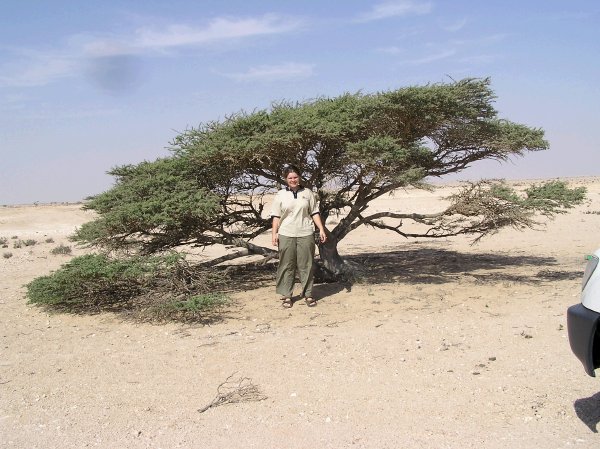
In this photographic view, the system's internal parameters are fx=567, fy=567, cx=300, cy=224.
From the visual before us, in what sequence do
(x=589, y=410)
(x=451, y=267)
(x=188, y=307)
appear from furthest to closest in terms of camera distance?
(x=451, y=267)
(x=188, y=307)
(x=589, y=410)

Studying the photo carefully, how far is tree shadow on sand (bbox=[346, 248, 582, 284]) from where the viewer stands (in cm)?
1005

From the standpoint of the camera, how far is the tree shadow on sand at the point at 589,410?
3.97 metres

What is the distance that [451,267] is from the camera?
11.7 m

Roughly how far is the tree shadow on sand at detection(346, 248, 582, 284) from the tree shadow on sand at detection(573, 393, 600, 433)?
539 cm

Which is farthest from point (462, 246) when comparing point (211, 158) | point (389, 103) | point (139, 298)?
point (139, 298)

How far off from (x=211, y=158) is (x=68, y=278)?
9.06 ft

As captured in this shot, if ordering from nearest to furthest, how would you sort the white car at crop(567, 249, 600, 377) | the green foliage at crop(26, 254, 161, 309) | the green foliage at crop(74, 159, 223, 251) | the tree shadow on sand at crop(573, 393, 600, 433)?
the white car at crop(567, 249, 600, 377)
the tree shadow on sand at crop(573, 393, 600, 433)
the green foliage at crop(26, 254, 161, 309)
the green foliage at crop(74, 159, 223, 251)

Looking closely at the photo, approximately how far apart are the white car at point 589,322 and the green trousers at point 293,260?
4858 mm

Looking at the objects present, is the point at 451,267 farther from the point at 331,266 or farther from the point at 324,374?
the point at 324,374

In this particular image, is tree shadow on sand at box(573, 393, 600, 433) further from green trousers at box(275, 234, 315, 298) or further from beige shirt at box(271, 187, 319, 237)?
beige shirt at box(271, 187, 319, 237)

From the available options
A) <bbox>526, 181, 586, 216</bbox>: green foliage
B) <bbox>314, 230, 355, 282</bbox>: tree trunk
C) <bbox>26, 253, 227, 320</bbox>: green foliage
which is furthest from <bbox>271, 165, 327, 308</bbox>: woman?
<bbox>526, 181, 586, 216</bbox>: green foliage

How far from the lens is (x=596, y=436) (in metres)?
3.78

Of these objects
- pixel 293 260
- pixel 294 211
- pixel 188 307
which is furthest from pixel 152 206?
pixel 293 260

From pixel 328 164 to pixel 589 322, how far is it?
21.2 feet
